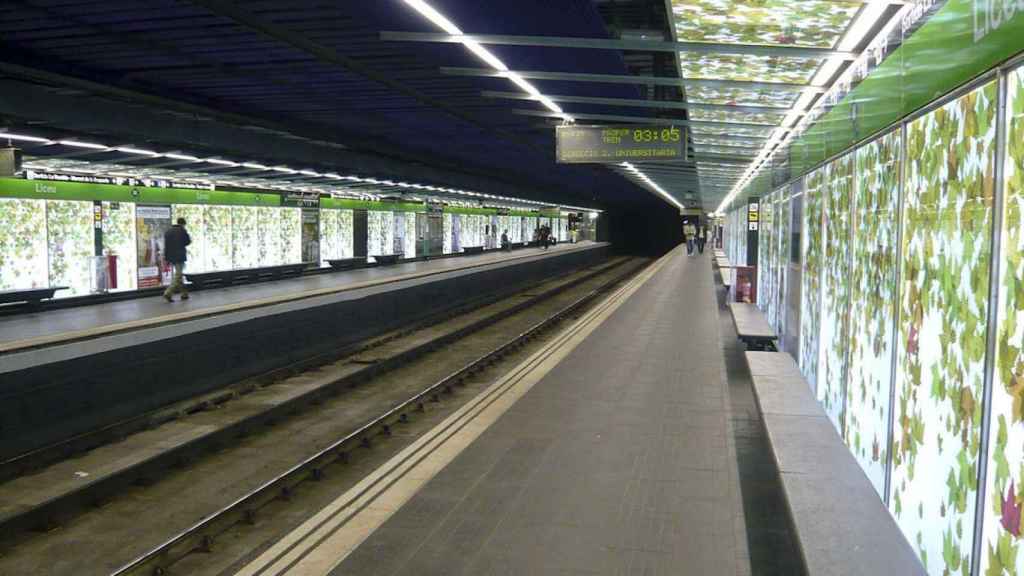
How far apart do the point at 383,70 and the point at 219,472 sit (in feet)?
14.9

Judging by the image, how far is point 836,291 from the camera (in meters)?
5.98

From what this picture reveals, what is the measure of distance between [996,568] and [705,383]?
692 centimetres

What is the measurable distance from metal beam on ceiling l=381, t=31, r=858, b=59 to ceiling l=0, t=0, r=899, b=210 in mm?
17

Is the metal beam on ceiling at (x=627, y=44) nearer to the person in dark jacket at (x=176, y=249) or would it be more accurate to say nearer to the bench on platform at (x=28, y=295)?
the person in dark jacket at (x=176, y=249)

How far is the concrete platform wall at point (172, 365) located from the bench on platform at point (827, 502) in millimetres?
6507

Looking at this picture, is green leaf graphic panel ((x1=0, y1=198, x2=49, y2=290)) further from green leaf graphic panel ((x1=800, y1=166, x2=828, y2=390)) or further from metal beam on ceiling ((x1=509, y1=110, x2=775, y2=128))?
green leaf graphic panel ((x1=800, y1=166, x2=828, y2=390))

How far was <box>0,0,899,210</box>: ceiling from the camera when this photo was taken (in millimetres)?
6242

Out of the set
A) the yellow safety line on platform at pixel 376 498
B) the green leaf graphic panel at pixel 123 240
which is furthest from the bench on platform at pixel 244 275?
the yellow safety line on platform at pixel 376 498

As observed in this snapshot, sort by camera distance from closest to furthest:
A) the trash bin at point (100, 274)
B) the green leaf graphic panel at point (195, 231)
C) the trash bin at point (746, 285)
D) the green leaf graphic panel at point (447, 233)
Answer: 1. the trash bin at point (746, 285)
2. the trash bin at point (100, 274)
3. the green leaf graphic panel at point (195, 231)
4. the green leaf graphic panel at point (447, 233)

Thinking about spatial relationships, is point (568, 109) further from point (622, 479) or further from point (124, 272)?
point (124, 272)

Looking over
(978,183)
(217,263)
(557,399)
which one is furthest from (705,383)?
(217,263)

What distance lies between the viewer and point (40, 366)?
25.1 ft

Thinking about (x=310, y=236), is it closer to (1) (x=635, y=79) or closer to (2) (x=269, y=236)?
(2) (x=269, y=236)

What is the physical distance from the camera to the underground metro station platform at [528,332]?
3363 mm
